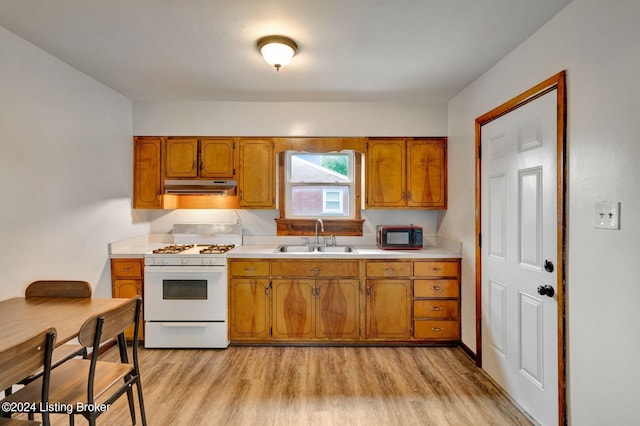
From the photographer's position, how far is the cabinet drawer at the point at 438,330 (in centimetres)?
330

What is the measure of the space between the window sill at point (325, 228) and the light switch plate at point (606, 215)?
2.41 m

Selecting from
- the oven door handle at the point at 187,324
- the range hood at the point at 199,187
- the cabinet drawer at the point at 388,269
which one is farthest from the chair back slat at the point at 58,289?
the cabinet drawer at the point at 388,269

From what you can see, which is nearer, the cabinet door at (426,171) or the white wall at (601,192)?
the white wall at (601,192)

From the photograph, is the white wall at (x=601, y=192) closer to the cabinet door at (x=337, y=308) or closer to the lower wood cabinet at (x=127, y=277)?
the cabinet door at (x=337, y=308)

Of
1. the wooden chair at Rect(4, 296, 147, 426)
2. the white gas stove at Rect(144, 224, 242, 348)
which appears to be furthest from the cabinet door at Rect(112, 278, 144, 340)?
the wooden chair at Rect(4, 296, 147, 426)

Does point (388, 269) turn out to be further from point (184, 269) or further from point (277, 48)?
point (277, 48)

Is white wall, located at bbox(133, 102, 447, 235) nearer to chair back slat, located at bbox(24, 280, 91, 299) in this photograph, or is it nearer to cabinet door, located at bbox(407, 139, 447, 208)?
cabinet door, located at bbox(407, 139, 447, 208)

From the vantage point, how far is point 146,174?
364cm

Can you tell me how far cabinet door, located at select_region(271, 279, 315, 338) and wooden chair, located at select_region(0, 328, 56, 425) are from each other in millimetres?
2052

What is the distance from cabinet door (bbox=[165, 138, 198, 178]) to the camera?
362 cm

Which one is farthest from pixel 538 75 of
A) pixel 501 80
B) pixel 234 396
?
pixel 234 396

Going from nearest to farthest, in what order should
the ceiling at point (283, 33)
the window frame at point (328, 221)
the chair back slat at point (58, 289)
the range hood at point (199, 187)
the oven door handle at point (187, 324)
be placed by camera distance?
the ceiling at point (283, 33) < the chair back slat at point (58, 289) < the oven door handle at point (187, 324) < the range hood at point (199, 187) < the window frame at point (328, 221)

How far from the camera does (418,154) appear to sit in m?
3.65

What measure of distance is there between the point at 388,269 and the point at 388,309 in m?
0.40
